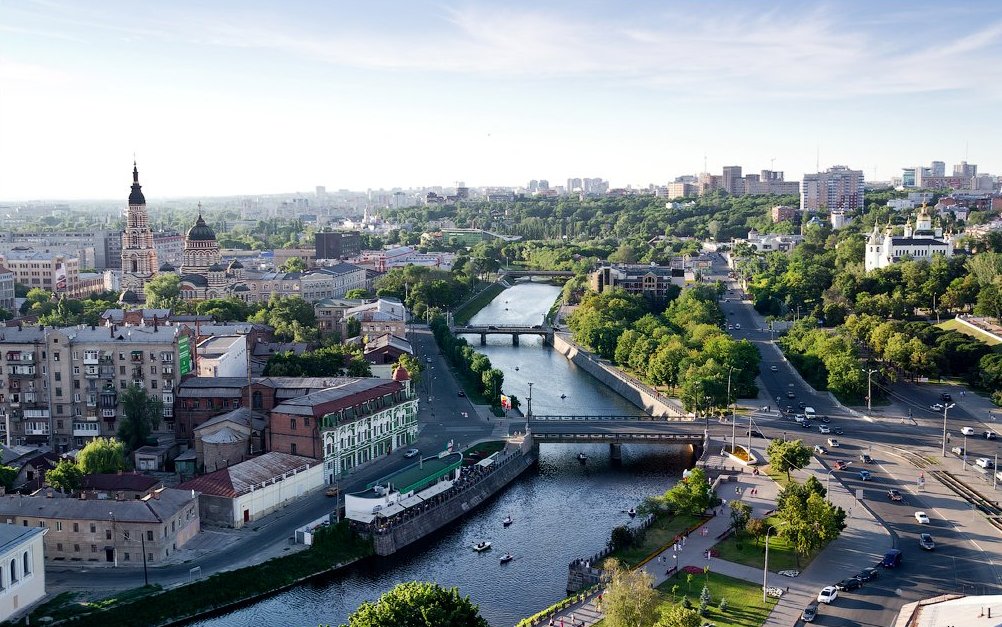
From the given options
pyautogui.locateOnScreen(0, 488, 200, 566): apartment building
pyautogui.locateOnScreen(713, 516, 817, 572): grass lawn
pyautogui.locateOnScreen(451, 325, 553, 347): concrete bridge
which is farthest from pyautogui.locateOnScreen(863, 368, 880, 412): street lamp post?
pyautogui.locateOnScreen(0, 488, 200, 566): apartment building

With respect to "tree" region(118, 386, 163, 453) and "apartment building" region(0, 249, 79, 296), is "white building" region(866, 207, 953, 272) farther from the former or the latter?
"apartment building" region(0, 249, 79, 296)

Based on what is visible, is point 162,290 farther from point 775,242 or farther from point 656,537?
point 775,242

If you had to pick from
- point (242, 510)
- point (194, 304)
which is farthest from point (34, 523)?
point (194, 304)

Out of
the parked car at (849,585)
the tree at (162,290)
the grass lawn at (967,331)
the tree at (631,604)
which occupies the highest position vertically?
the tree at (162,290)

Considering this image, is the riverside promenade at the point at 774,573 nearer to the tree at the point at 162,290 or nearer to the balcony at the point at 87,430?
the balcony at the point at 87,430

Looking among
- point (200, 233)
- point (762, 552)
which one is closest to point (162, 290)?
point (200, 233)

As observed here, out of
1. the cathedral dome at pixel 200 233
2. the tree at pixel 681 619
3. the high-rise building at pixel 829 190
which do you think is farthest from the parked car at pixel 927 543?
the high-rise building at pixel 829 190
